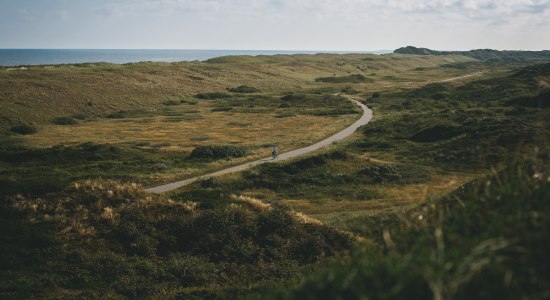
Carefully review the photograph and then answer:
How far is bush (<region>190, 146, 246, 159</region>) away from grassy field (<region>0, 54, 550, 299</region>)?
275 mm

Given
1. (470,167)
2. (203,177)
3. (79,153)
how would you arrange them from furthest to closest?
(79,153)
(470,167)
(203,177)

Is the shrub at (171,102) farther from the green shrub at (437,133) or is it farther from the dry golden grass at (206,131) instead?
the green shrub at (437,133)

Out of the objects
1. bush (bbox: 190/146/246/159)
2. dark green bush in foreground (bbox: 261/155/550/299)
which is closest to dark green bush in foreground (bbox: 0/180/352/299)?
dark green bush in foreground (bbox: 261/155/550/299)

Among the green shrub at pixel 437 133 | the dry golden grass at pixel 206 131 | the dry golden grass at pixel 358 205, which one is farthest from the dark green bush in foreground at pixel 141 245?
the green shrub at pixel 437 133

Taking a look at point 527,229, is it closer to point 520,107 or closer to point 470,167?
point 470,167

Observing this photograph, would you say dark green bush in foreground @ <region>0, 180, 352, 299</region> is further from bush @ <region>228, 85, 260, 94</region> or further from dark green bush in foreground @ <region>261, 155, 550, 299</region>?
bush @ <region>228, 85, 260, 94</region>

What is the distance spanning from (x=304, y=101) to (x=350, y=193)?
95.6 meters

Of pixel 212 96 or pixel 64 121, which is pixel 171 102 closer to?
pixel 212 96

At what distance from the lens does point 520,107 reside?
89375 millimetres

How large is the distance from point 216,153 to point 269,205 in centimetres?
3288

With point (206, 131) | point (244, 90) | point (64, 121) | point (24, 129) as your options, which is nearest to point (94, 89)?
point (64, 121)

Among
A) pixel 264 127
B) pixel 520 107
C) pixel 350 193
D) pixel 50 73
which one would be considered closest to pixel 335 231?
pixel 350 193

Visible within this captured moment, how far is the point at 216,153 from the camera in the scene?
62719mm

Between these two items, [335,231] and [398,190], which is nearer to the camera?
[335,231]
